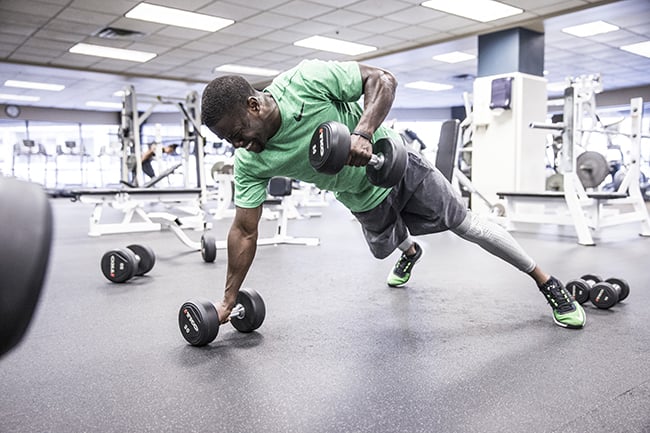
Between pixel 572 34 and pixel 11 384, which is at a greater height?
pixel 572 34

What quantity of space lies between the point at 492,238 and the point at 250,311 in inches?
35.4

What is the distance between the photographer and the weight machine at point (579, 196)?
4.30 metres

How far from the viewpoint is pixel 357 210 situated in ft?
6.41

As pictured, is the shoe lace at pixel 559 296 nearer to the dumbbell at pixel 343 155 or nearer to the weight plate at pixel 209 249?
the dumbbell at pixel 343 155

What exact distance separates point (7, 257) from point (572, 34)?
827cm

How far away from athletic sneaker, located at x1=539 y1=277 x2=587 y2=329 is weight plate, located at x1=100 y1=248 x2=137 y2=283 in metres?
2.02

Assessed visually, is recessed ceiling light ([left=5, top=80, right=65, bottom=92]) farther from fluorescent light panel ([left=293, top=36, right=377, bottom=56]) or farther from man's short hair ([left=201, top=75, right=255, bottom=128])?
man's short hair ([left=201, top=75, right=255, bottom=128])

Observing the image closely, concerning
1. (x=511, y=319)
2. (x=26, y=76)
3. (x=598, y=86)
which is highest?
(x=26, y=76)

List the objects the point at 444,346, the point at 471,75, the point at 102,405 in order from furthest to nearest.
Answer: the point at 471,75
the point at 444,346
the point at 102,405

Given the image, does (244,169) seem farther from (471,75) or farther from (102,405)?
(471,75)

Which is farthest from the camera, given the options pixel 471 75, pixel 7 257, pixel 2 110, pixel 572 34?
pixel 2 110

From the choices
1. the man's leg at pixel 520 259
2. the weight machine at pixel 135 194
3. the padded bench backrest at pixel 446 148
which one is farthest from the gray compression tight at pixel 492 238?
the weight machine at pixel 135 194

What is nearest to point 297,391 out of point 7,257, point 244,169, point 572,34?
point 244,169

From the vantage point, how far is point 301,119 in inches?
64.2
